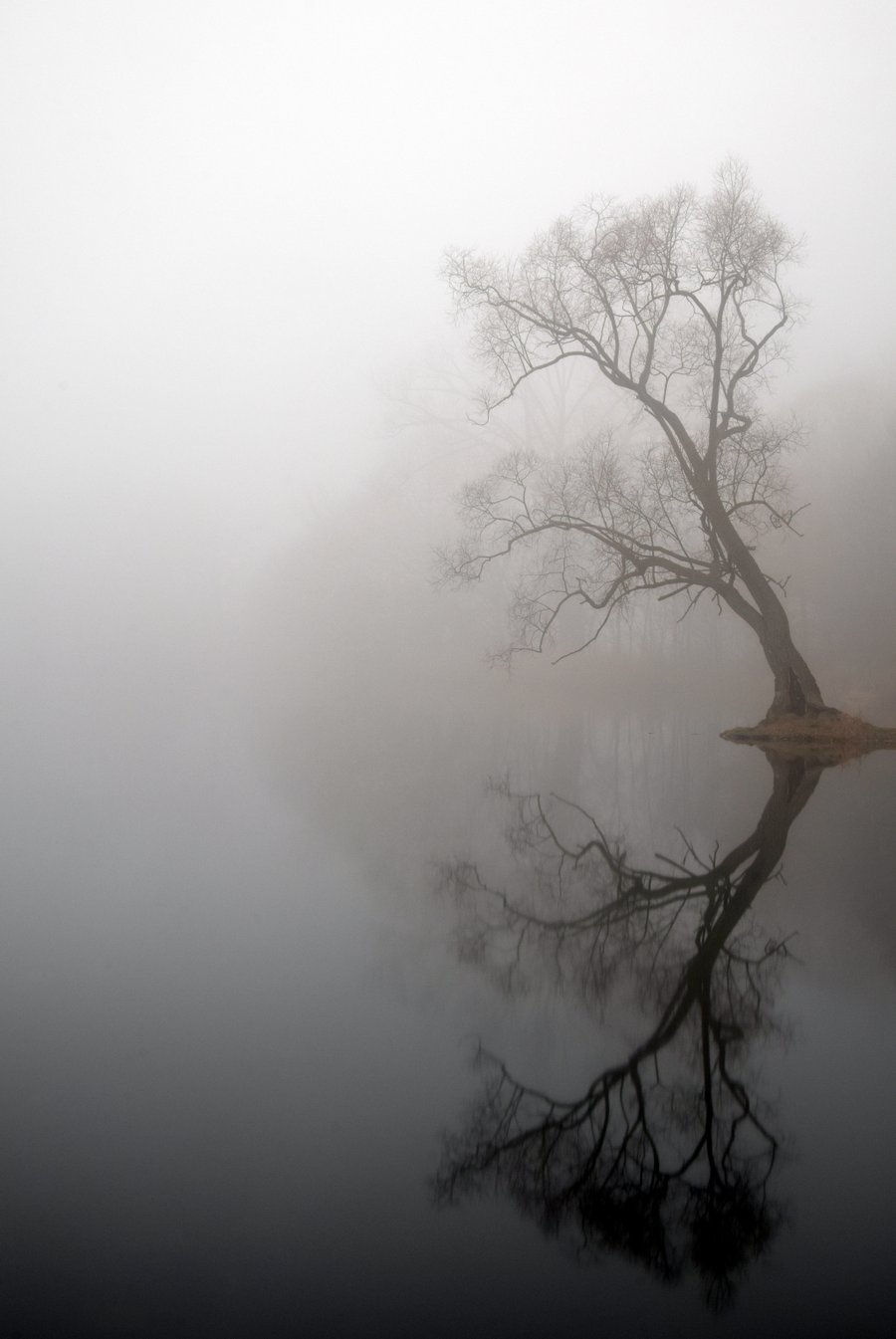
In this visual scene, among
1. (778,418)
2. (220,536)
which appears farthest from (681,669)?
(220,536)

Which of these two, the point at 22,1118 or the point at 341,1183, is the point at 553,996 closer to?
the point at 341,1183

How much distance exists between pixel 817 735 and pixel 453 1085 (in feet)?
43.1

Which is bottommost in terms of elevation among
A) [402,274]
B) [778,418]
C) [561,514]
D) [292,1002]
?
[292,1002]

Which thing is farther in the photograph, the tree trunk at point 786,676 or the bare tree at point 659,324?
the bare tree at point 659,324

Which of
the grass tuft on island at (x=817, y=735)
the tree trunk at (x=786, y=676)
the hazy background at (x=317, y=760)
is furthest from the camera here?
the tree trunk at (x=786, y=676)

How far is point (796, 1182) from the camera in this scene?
9.02ft

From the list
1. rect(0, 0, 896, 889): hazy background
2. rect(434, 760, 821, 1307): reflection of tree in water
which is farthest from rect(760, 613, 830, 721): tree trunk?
rect(434, 760, 821, 1307): reflection of tree in water

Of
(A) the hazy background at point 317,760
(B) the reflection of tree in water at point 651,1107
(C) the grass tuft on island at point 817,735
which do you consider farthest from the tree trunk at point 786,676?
(B) the reflection of tree in water at point 651,1107

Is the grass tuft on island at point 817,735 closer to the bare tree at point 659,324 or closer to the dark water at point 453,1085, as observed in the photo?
the bare tree at point 659,324

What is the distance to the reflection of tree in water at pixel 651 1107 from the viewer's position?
8.52ft

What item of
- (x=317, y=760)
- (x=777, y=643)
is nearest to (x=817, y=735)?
(x=777, y=643)

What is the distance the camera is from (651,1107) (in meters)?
3.18

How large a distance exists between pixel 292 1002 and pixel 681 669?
25399 mm

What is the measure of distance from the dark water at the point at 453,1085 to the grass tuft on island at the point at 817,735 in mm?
6843
